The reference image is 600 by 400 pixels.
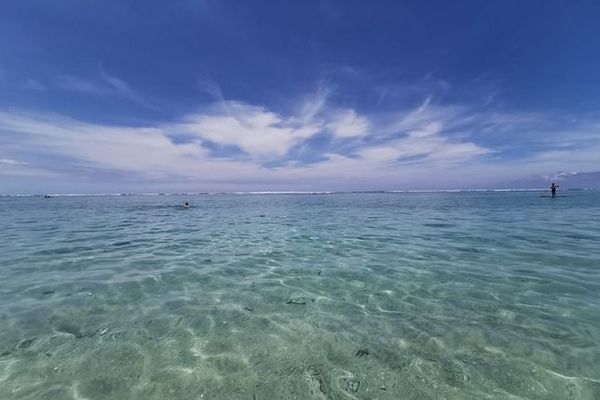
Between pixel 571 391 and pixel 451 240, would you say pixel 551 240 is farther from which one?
pixel 571 391

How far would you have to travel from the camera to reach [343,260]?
11.2 m

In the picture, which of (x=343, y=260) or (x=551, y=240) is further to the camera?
(x=551, y=240)

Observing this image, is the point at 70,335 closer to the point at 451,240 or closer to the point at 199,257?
the point at 199,257

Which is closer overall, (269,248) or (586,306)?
(586,306)

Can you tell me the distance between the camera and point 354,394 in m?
3.96

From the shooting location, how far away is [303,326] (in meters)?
5.89

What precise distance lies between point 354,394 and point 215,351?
7.79 ft

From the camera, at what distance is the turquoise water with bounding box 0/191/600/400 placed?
13.7 feet

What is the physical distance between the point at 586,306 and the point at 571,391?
366 cm

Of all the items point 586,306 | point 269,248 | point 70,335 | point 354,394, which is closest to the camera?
point 354,394

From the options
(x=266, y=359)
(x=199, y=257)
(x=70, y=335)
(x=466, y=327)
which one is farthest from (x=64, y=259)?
(x=466, y=327)

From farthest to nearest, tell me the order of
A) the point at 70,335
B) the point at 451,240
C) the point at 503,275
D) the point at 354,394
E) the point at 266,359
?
the point at 451,240
the point at 503,275
the point at 70,335
the point at 266,359
the point at 354,394

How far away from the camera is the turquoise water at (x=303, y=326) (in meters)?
4.16

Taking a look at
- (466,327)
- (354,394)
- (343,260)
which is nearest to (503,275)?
(466,327)
